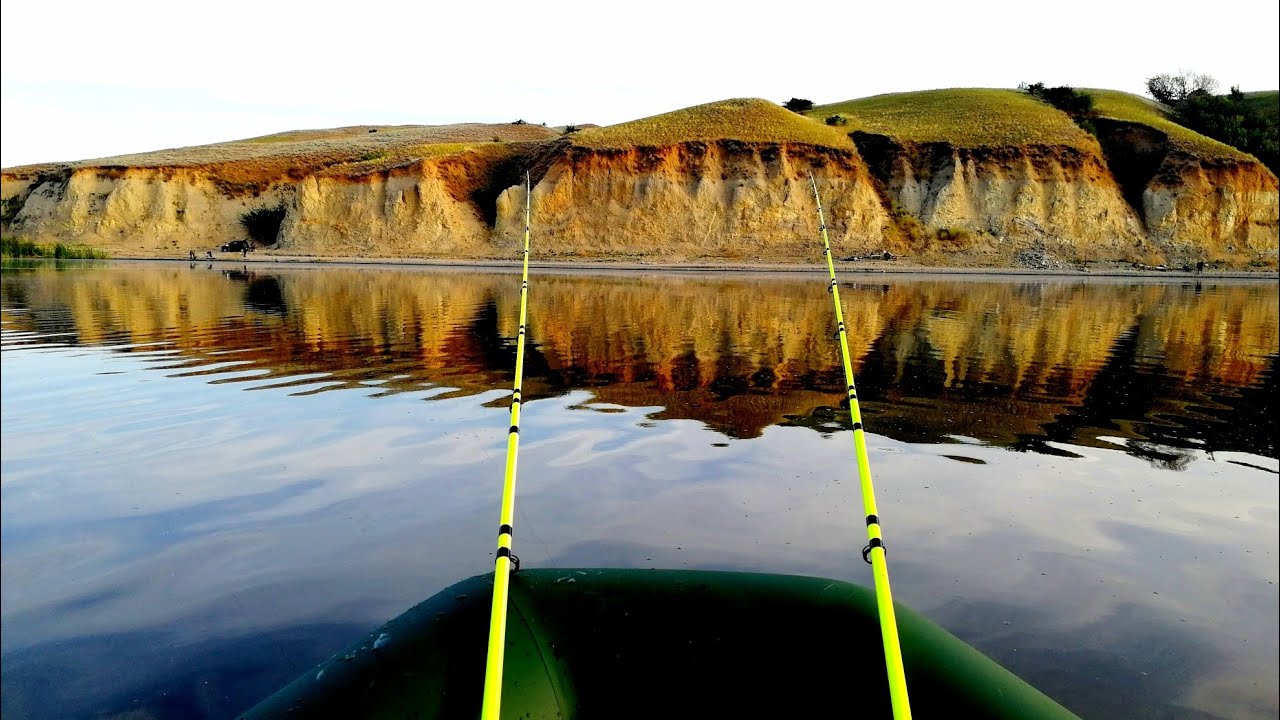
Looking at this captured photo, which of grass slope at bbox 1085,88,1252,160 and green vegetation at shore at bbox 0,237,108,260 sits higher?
grass slope at bbox 1085,88,1252,160

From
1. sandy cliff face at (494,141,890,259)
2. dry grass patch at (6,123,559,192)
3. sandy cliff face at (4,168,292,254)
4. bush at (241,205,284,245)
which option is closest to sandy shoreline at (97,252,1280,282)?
sandy cliff face at (494,141,890,259)

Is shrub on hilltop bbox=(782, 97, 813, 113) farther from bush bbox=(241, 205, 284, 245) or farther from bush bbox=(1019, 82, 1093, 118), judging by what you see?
bush bbox=(241, 205, 284, 245)

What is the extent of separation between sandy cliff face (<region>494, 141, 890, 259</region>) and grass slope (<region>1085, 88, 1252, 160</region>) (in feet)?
81.7

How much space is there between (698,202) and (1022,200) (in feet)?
80.3

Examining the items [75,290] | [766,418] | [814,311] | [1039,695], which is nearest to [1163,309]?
[814,311]

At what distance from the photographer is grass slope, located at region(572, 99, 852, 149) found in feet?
211

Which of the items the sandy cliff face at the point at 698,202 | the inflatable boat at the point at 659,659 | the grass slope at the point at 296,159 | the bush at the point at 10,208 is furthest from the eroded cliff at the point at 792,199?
A: the inflatable boat at the point at 659,659

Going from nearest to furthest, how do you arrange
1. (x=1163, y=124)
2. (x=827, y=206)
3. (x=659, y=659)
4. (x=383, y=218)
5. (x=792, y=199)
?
1. (x=659, y=659)
2. (x=792, y=199)
3. (x=827, y=206)
4. (x=383, y=218)
5. (x=1163, y=124)

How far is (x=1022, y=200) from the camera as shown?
204 ft

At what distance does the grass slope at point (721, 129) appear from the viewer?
64375mm

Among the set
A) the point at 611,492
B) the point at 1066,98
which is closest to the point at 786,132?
the point at 1066,98

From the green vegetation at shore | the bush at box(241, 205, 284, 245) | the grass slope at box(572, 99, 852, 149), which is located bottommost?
the green vegetation at shore

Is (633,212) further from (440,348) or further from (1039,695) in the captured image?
(1039,695)

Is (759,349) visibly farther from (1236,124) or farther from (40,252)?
(1236,124)
